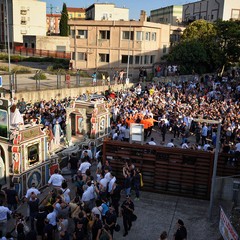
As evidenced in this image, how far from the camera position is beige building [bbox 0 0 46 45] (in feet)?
A: 210

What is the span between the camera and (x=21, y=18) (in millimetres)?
65312

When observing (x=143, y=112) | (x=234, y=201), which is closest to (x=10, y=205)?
(x=234, y=201)

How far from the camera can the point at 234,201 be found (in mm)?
13352

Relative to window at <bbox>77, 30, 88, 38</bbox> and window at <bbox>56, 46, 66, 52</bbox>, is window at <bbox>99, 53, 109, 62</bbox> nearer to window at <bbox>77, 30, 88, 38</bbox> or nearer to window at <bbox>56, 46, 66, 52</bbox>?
window at <bbox>77, 30, 88, 38</bbox>

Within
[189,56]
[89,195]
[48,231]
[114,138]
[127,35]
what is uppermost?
[127,35]

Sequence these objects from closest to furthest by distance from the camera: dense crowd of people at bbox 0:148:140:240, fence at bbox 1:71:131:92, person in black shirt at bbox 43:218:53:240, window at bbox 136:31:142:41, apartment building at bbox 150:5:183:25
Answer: dense crowd of people at bbox 0:148:140:240, person in black shirt at bbox 43:218:53:240, fence at bbox 1:71:131:92, window at bbox 136:31:142:41, apartment building at bbox 150:5:183:25

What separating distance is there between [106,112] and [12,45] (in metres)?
47.1

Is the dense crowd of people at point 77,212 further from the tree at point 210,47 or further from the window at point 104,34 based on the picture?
the window at point 104,34

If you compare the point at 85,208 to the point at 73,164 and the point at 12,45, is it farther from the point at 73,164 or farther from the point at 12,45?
the point at 12,45

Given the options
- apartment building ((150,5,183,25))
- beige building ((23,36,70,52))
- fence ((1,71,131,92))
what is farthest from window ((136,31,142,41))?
apartment building ((150,5,183,25))

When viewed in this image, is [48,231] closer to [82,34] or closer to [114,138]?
[114,138]

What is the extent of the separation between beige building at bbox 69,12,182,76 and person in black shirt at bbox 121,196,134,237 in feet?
107

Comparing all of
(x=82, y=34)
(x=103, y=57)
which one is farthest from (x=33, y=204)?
(x=82, y=34)

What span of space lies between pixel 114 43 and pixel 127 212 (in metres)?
35.5
